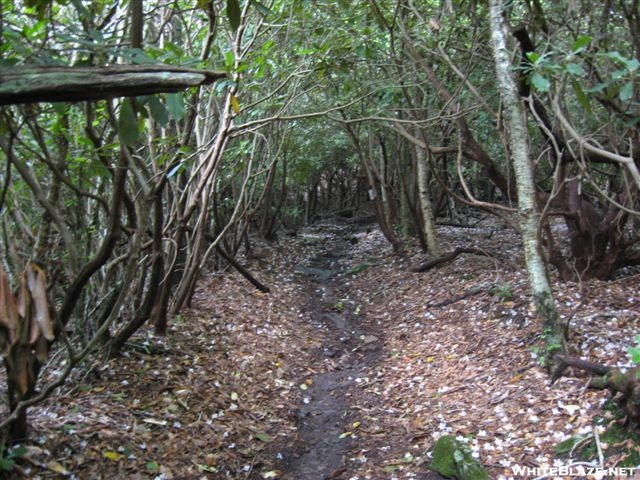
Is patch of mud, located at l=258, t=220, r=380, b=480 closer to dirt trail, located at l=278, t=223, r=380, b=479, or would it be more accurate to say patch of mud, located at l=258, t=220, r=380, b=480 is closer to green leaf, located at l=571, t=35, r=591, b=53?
dirt trail, located at l=278, t=223, r=380, b=479

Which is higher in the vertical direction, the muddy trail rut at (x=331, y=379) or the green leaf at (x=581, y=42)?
the green leaf at (x=581, y=42)

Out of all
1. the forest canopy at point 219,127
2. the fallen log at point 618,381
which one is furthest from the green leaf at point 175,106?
the fallen log at point 618,381

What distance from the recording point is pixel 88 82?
2.07m

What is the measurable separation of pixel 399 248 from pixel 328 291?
80.3 inches

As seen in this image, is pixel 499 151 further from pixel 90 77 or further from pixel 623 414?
pixel 90 77

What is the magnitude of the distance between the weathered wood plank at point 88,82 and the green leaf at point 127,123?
9 centimetres

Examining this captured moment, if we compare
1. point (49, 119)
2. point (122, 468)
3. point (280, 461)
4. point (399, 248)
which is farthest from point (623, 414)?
point (399, 248)

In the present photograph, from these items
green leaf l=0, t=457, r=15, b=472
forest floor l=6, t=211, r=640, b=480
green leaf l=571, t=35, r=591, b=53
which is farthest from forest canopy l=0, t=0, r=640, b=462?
Answer: forest floor l=6, t=211, r=640, b=480

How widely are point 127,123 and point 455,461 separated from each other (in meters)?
3.34

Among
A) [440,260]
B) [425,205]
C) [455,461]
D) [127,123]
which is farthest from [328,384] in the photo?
[425,205]

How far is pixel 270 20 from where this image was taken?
744 centimetres

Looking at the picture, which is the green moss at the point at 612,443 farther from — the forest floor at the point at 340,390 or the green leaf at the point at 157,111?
the green leaf at the point at 157,111

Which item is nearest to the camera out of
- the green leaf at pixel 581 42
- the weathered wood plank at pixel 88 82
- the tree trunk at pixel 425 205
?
the weathered wood plank at pixel 88 82

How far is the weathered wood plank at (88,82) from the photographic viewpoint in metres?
1.97
